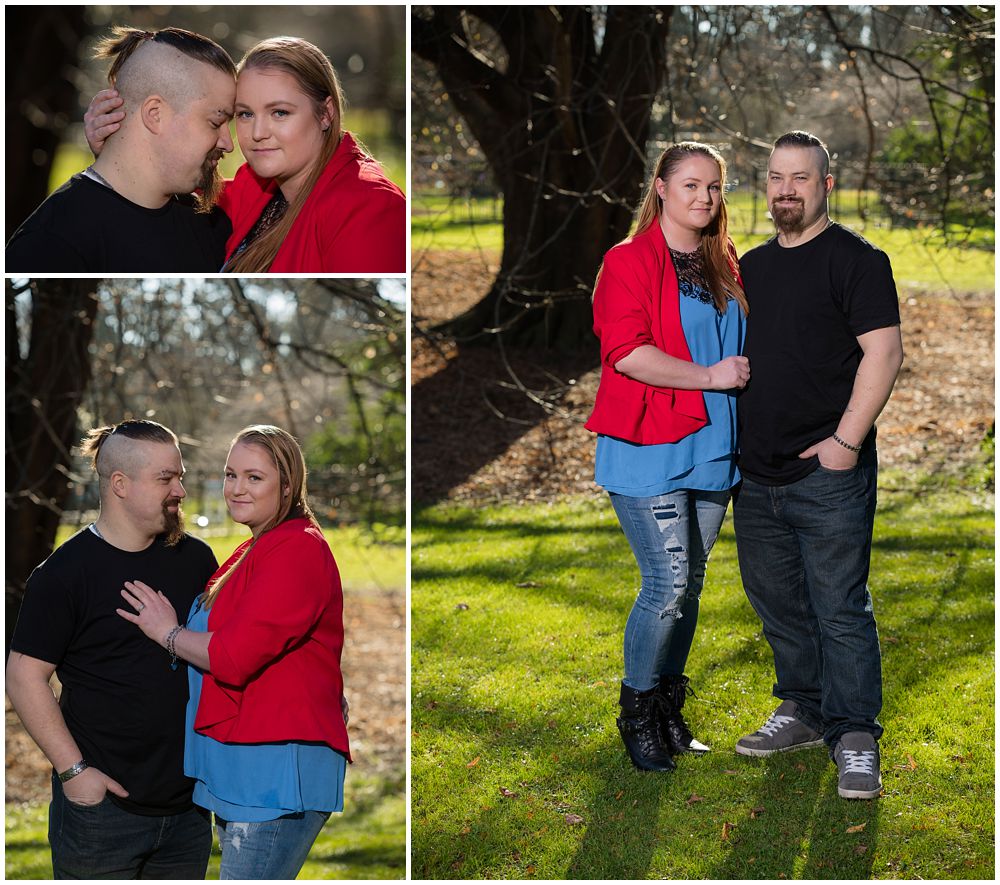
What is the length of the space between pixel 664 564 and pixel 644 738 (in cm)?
62

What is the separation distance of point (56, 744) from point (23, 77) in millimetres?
2876

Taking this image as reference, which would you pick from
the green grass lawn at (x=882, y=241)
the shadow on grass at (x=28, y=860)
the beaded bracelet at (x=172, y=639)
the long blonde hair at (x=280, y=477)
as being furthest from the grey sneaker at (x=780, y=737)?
the green grass lawn at (x=882, y=241)

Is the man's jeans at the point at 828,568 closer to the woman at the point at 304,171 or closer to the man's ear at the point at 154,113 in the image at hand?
the woman at the point at 304,171

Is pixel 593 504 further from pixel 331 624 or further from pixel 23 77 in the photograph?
pixel 331 624

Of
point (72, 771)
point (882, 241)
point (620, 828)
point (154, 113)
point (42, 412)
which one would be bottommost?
point (620, 828)

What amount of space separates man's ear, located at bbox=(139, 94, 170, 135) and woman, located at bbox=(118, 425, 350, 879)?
680 mm

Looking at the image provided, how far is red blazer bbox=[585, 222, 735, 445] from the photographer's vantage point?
3.24 metres

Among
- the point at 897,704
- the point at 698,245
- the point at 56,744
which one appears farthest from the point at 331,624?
the point at 897,704

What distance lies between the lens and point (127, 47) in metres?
2.50

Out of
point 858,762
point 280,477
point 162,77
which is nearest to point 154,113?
point 162,77

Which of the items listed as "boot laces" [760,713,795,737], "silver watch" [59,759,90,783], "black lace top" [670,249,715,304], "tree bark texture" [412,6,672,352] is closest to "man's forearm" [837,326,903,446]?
"black lace top" [670,249,715,304]

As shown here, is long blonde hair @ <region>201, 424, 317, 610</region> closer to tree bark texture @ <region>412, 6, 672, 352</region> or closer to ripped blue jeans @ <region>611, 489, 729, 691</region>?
ripped blue jeans @ <region>611, 489, 729, 691</region>

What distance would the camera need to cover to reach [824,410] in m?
3.31

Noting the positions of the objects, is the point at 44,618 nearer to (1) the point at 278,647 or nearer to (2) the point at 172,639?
(2) the point at 172,639
